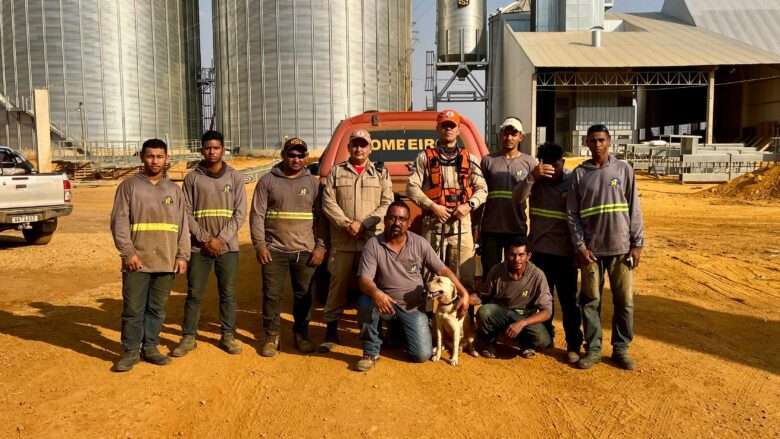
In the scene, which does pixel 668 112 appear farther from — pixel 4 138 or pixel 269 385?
pixel 269 385

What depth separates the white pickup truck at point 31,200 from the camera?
33.7 feet

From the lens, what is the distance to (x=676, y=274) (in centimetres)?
830

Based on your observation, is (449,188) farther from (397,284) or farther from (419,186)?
(397,284)

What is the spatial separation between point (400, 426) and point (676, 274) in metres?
5.91

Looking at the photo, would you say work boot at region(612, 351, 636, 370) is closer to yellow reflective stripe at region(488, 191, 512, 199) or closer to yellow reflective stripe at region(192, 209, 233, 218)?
Answer: yellow reflective stripe at region(488, 191, 512, 199)

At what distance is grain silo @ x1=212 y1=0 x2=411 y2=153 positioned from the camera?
3384cm

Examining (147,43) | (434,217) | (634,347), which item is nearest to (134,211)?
(434,217)

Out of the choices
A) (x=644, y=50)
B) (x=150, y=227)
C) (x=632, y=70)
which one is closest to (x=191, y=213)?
(x=150, y=227)

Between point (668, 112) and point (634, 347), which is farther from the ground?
point (668, 112)

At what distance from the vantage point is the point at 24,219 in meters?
10.4

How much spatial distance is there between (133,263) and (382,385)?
6.80 feet

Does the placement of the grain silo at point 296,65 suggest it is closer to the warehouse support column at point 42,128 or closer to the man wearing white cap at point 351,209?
the warehouse support column at point 42,128

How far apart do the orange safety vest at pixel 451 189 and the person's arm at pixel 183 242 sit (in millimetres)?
1973

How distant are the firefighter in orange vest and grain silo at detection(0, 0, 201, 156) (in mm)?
33576
